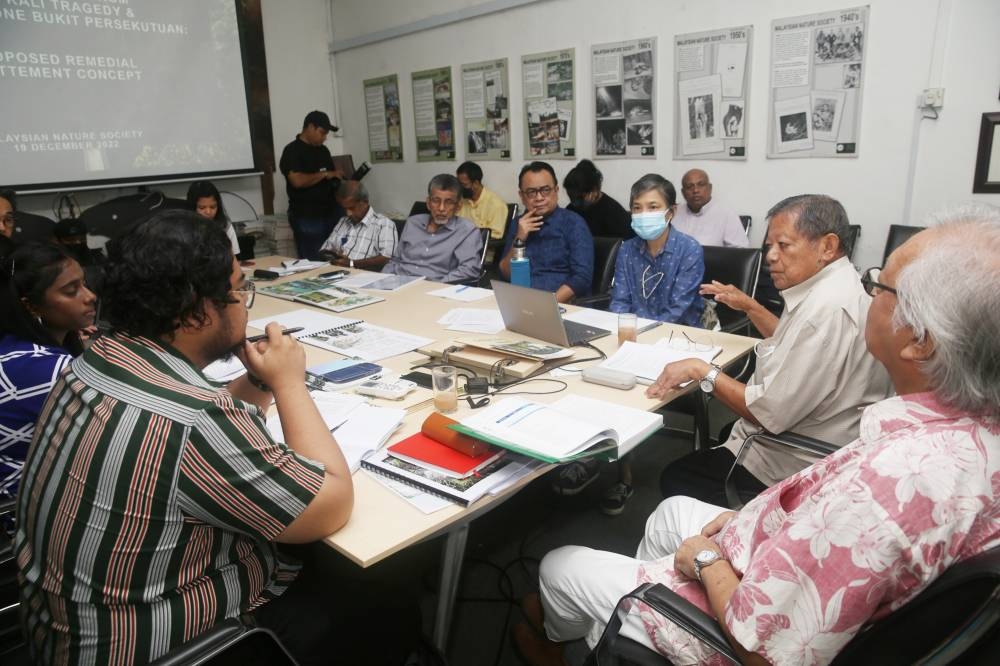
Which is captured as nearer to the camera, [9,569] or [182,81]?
[9,569]

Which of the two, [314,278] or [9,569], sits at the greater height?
[314,278]

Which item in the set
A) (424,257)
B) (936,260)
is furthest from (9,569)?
(424,257)

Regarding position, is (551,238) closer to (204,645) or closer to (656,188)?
(656,188)

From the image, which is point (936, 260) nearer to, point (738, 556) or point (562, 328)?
point (738, 556)

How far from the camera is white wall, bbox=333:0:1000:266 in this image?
3.28 m

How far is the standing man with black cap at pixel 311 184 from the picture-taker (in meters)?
5.62

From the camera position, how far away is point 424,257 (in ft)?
13.1

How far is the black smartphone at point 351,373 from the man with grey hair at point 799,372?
2.78ft

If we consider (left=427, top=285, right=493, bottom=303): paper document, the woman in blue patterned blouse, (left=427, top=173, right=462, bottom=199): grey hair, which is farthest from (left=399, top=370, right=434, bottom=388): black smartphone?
(left=427, top=173, right=462, bottom=199): grey hair

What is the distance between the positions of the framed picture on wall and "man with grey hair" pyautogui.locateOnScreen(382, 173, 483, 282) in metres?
2.77

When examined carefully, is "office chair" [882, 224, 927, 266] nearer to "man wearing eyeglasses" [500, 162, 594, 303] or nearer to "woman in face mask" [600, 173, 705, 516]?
"woman in face mask" [600, 173, 705, 516]

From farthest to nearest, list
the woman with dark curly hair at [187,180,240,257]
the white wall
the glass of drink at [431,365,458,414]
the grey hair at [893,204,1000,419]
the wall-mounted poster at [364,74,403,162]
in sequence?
the wall-mounted poster at [364,74,403,162], the woman with dark curly hair at [187,180,240,257], the white wall, the glass of drink at [431,365,458,414], the grey hair at [893,204,1000,419]

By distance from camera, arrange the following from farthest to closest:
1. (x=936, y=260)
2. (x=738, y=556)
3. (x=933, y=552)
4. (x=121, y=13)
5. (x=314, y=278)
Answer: (x=121, y=13), (x=314, y=278), (x=738, y=556), (x=936, y=260), (x=933, y=552)

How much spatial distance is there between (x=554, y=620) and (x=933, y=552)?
0.86 m
